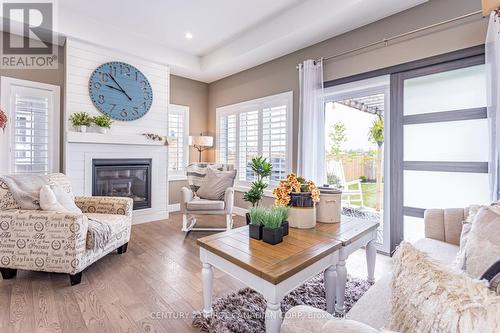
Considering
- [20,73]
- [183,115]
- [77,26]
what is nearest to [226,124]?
[183,115]

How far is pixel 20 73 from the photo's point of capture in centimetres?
353

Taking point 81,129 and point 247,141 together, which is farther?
point 247,141

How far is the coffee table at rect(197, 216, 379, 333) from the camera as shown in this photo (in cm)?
127

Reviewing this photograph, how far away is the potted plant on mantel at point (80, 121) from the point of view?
3592 mm

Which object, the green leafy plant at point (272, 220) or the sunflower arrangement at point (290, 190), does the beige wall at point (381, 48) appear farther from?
the green leafy plant at point (272, 220)

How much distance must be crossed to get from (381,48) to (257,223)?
261 centimetres

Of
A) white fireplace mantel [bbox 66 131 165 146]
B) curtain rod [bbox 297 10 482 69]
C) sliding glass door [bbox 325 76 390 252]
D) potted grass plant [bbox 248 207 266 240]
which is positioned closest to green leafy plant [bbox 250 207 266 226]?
potted grass plant [bbox 248 207 266 240]

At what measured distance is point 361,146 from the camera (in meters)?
3.34

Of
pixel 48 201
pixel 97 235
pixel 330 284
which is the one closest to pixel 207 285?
pixel 330 284

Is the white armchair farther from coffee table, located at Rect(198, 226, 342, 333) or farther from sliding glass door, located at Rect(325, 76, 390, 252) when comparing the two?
coffee table, located at Rect(198, 226, 342, 333)

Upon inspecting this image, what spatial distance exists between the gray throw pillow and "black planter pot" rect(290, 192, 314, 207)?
2.18 m

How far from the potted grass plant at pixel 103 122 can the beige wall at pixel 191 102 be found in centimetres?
148

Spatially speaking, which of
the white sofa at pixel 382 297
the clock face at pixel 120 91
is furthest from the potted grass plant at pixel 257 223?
Answer: the clock face at pixel 120 91

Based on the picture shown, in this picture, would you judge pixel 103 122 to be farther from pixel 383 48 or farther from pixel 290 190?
pixel 383 48
